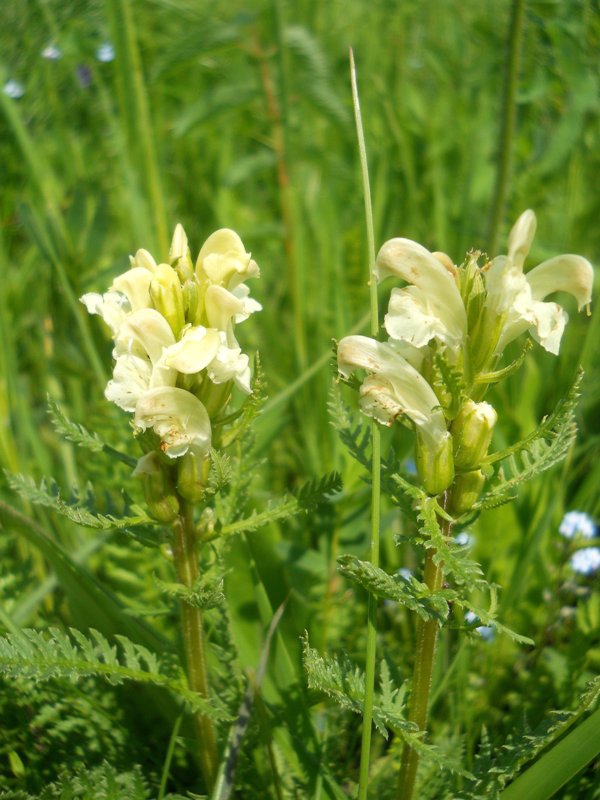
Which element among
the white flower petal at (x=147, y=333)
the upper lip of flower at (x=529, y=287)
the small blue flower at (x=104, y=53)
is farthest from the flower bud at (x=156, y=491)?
the small blue flower at (x=104, y=53)

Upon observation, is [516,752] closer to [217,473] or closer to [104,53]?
[217,473]

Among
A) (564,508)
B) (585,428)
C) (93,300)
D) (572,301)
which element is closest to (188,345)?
(93,300)

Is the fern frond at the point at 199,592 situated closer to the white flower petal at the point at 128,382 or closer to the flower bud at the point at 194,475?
the flower bud at the point at 194,475

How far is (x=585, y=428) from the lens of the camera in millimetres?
2246

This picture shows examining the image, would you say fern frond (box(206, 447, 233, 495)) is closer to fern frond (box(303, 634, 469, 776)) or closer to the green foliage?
fern frond (box(303, 634, 469, 776))

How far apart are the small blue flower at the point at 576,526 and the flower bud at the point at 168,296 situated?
3.36ft

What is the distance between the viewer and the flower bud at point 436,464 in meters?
1.05

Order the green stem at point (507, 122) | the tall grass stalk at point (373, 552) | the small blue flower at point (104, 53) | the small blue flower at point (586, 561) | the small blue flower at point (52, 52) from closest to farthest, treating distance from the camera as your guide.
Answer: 1. the tall grass stalk at point (373, 552)
2. the small blue flower at point (586, 561)
3. the green stem at point (507, 122)
4. the small blue flower at point (52, 52)
5. the small blue flower at point (104, 53)

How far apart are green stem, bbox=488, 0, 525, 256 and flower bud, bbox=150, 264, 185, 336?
99 centimetres

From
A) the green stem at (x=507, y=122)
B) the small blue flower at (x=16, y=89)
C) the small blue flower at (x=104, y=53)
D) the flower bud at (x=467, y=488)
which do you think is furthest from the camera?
the small blue flower at (x=104, y=53)

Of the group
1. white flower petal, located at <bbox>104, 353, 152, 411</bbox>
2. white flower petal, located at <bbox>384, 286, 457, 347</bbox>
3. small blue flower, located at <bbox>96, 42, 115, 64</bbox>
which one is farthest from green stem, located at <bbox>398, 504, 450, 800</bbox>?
small blue flower, located at <bbox>96, 42, 115, 64</bbox>

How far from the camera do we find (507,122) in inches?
75.4

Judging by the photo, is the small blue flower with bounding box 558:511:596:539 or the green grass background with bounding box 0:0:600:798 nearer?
the green grass background with bounding box 0:0:600:798

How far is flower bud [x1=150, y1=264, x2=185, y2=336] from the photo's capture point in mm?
1095
